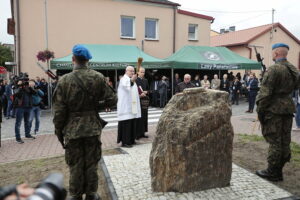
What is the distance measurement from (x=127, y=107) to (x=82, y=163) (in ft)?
10.3

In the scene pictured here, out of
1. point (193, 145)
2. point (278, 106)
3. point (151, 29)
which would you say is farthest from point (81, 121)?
point (151, 29)

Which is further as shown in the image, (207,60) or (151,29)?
(151,29)

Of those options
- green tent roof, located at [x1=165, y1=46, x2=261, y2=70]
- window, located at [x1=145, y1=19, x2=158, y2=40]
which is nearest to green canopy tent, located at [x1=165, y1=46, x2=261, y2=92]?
green tent roof, located at [x1=165, y1=46, x2=261, y2=70]

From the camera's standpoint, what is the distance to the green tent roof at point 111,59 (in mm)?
13109

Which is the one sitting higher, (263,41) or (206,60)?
(263,41)

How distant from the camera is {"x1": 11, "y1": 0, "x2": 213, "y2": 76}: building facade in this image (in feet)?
50.9

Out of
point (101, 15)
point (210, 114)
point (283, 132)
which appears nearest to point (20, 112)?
point (210, 114)

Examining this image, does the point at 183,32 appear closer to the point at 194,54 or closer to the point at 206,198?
the point at 194,54

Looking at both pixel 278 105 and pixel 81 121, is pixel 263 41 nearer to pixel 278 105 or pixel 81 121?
pixel 278 105

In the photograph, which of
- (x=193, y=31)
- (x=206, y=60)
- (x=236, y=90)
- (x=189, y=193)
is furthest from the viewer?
(x=193, y=31)

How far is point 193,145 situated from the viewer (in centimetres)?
399

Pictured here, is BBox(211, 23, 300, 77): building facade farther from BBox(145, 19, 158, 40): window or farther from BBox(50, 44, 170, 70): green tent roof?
BBox(50, 44, 170, 70): green tent roof

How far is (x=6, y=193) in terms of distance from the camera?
3.24 feet

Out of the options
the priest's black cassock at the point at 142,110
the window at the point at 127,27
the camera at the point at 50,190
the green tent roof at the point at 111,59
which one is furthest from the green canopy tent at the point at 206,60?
the camera at the point at 50,190
